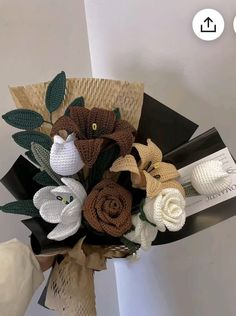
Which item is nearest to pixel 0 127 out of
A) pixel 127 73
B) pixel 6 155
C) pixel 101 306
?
pixel 6 155

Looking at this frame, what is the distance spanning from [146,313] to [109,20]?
2.32 ft

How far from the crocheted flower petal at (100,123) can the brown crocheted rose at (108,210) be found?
0.27ft

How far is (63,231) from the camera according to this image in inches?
28.1

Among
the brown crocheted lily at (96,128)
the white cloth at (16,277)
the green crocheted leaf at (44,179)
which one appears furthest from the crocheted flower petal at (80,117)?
the white cloth at (16,277)

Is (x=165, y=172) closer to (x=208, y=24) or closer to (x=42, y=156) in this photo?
(x=42, y=156)

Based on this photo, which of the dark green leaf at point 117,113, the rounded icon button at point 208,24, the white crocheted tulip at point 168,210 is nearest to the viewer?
the white crocheted tulip at point 168,210

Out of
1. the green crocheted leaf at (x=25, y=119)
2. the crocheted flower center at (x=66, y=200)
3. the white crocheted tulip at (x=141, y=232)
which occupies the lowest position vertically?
the white crocheted tulip at (x=141, y=232)

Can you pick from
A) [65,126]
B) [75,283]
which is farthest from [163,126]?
[75,283]

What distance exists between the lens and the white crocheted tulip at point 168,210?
66cm

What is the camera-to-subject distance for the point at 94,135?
71cm

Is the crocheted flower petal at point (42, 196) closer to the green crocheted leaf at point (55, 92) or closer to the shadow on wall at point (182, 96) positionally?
the green crocheted leaf at point (55, 92)

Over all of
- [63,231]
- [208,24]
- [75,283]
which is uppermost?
[208,24]

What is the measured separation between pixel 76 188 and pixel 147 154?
0.39ft

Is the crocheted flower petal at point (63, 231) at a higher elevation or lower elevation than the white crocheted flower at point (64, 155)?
lower
